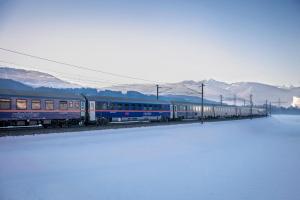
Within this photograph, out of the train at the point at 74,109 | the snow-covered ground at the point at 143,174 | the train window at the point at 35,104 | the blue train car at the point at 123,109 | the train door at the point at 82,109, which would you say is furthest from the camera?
the blue train car at the point at 123,109

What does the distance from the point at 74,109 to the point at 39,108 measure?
4.51m

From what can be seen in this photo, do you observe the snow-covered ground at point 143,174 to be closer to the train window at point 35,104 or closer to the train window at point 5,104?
the train window at point 5,104

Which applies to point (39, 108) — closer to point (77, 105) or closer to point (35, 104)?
point (35, 104)

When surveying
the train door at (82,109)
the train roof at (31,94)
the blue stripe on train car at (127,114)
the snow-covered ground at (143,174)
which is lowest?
the snow-covered ground at (143,174)

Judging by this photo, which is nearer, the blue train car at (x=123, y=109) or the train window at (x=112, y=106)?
the blue train car at (x=123, y=109)

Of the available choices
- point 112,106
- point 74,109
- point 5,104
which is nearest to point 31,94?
point 5,104

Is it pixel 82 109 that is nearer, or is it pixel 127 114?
pixel 82 109

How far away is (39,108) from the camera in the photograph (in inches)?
1016

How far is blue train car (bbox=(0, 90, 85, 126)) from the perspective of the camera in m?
23.3

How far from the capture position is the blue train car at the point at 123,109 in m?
32.3

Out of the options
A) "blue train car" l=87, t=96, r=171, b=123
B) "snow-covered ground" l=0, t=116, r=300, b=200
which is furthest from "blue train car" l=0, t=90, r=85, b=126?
"snow-covered ground" l=0, t=116, r=300, b=200

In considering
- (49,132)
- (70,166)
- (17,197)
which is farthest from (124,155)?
(49,132)

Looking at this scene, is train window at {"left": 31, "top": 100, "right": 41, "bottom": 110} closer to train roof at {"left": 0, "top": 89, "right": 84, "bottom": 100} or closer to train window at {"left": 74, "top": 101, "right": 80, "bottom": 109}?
train roof at {"left": 0, "top": 89, "right": 84, "bottom": 100}

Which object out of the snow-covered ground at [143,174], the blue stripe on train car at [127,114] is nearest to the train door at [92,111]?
the blue stripe on train car at [127,114]
